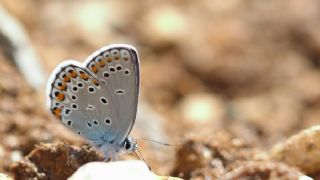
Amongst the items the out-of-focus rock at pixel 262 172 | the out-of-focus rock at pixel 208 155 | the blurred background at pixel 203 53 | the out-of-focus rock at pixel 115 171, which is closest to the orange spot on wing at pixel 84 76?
the out-of-focus rock at pixel 208 155

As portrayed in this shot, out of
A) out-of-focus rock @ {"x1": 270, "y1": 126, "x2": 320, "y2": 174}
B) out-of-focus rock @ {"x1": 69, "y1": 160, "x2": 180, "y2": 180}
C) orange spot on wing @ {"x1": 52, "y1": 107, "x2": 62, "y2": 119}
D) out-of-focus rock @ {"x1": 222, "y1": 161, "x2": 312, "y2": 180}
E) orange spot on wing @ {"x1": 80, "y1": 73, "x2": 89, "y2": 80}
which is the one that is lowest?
out-of-focus rock @ {"x1": 69, "y1": 160, "x2": 180, "y2": 180}

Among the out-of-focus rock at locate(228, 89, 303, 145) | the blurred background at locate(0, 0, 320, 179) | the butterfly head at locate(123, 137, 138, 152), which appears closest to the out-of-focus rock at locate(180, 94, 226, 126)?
the blurred background at locate(0, 0, 320, 179)

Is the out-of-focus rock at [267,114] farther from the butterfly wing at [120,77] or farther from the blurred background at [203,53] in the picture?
the butterfly wing at [120,77]

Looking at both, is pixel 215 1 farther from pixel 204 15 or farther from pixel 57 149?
pixel 57 149

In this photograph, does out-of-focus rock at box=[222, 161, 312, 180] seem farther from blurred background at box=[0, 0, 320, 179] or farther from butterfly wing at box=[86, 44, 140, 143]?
blurred background at box=[0, 0, 320, 179]

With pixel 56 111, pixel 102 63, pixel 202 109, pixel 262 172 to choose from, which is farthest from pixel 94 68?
pixel 202 109

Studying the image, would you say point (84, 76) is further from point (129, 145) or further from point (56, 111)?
A: point (129, 145)
